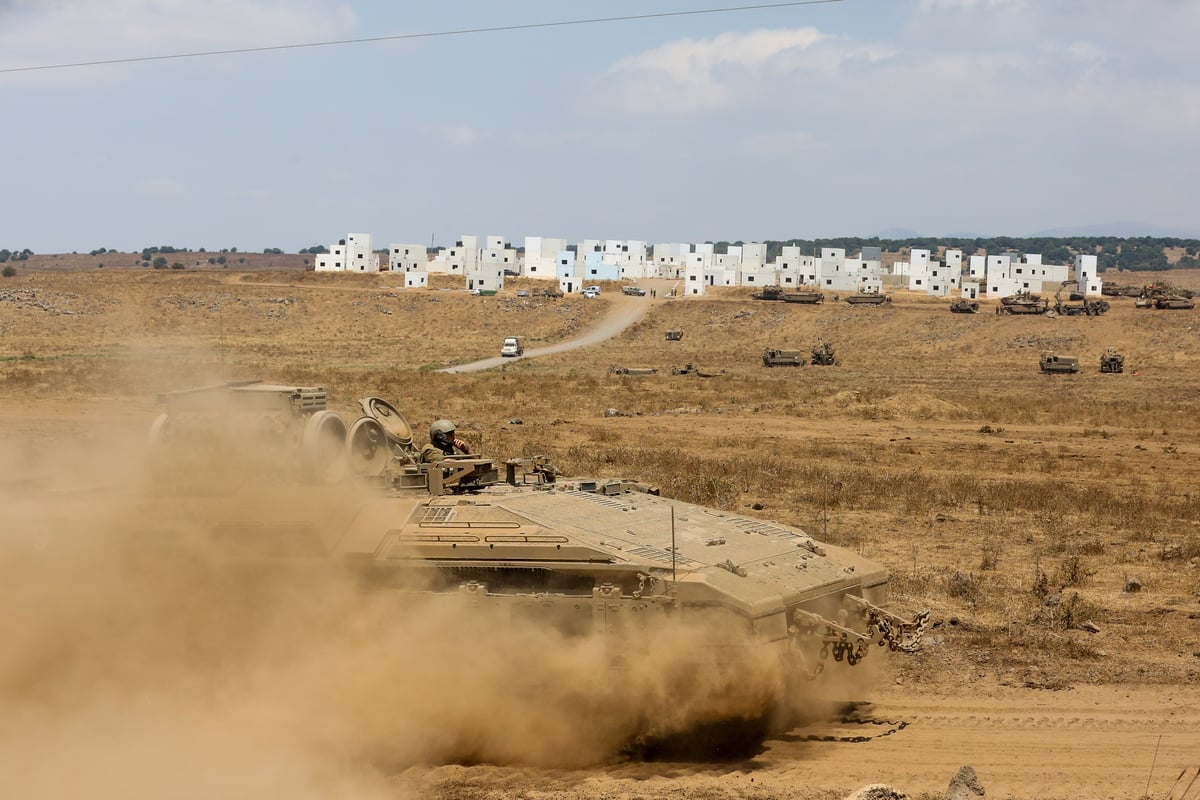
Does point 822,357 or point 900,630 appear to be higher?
point 900,630

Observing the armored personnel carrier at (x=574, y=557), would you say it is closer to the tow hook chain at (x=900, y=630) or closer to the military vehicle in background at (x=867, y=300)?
the tow hook chain at (x=900, y=630)

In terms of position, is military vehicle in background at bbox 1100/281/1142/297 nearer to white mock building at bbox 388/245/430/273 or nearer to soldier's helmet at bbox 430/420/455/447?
white mock building at bbox 388/245/430/273

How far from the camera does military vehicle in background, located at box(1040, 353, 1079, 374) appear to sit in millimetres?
56219

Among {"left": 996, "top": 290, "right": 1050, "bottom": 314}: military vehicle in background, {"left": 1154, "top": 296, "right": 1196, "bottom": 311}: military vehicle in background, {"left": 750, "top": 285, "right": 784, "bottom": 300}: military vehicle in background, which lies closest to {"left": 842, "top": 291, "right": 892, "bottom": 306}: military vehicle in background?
{"left": 750, "top": 285, "right": 784, "bottom": 300}: military vehicle in background

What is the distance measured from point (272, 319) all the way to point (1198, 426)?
64192mm

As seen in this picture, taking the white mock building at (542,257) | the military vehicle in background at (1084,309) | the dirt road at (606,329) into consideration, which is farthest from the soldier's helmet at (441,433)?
the white mock building at (542,257)

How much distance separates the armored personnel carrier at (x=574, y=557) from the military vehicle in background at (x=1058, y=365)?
4833 centimetres

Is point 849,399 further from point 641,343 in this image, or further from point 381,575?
point 641,343

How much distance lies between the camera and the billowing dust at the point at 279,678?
9812mm

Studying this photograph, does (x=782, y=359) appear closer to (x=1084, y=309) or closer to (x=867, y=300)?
(x=1084, y=309)

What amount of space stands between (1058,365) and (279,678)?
171ft

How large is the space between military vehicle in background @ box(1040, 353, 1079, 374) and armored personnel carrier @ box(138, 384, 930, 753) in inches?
1903

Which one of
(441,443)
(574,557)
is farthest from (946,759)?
(441,443)

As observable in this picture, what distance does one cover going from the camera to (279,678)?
423 inches
